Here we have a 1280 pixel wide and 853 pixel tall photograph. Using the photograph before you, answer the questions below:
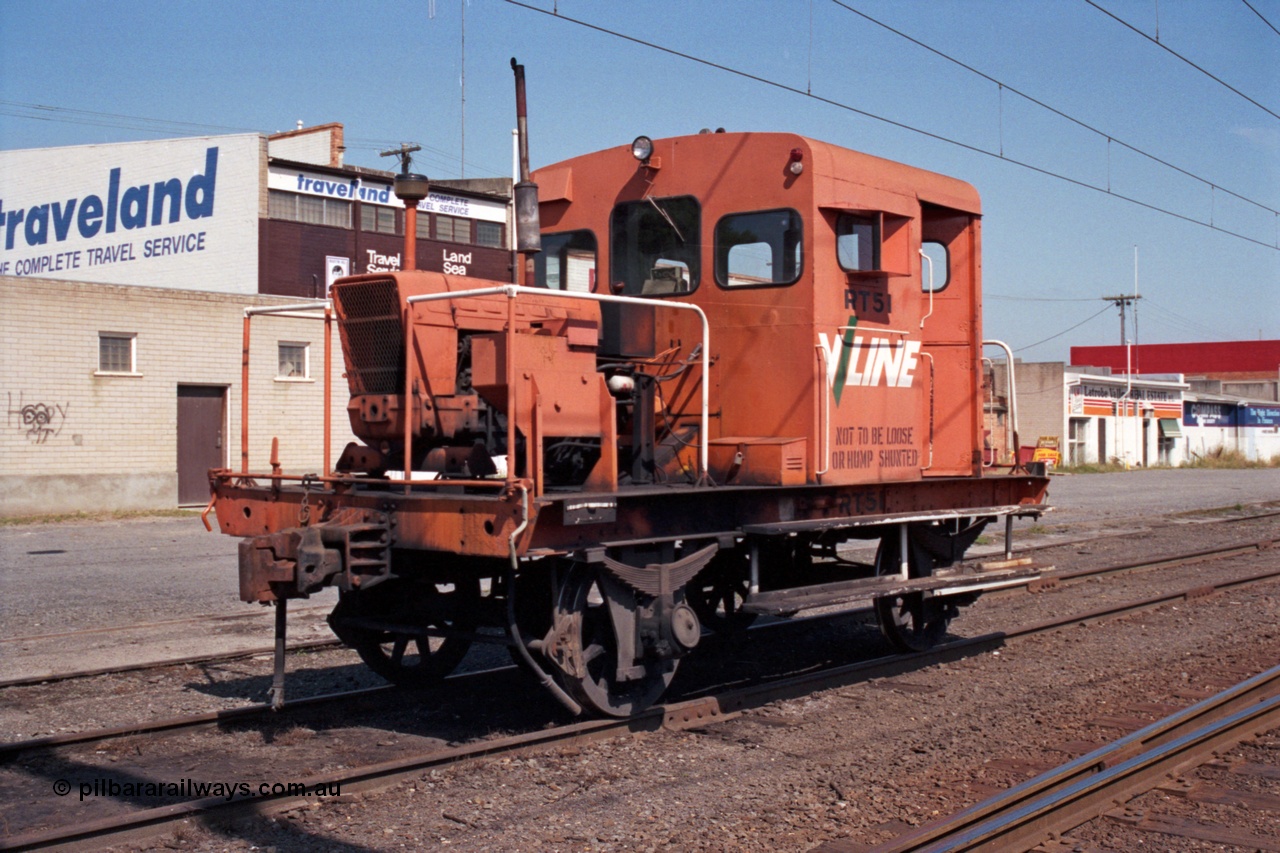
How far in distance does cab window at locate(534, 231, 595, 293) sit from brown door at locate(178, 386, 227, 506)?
16715mm

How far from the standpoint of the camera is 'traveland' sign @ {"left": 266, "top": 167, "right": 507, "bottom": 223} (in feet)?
102

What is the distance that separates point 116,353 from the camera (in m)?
21.9

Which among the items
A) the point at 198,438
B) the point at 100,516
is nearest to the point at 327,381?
the point at 100,516

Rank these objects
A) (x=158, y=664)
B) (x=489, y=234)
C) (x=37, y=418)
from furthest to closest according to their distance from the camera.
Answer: (x=489, y=234) → (x=37, y=418) → (x=158, y=664)

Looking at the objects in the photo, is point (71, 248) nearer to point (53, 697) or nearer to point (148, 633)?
point (148, 633)

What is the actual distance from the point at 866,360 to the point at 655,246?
155 cm

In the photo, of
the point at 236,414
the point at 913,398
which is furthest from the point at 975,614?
the point at 236,414

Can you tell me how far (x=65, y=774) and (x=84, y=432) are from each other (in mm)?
17361

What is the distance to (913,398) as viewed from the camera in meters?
8.12

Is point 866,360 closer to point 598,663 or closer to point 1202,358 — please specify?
point 598,663

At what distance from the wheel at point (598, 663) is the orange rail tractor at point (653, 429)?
2 cm

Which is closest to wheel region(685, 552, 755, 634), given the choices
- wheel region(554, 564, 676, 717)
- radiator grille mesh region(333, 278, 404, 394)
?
wheel region(554, 564, 676, 717)

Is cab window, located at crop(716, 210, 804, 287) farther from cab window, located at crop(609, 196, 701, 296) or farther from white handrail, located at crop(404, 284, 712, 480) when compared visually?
white handrail, located at crop(404, 284, 712, 480)

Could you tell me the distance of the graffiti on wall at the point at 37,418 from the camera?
→ 2070 cm
